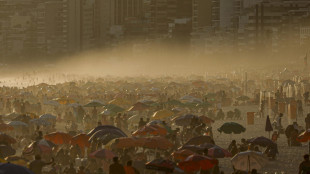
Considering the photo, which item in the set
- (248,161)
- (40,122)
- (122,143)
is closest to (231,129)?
(122,143)

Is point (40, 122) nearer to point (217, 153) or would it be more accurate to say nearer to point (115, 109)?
point (115, 109)

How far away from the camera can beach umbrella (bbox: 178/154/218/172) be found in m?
15.9

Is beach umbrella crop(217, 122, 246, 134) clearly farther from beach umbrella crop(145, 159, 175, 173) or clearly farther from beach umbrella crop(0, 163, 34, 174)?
beach umbrella crop(0, 163, 34, 174)

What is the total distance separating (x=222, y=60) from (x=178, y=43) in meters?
22.3

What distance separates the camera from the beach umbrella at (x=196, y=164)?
15.9 metres

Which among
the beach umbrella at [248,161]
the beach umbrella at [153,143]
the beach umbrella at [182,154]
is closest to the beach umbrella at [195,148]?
the beach umbrella at [182,154]

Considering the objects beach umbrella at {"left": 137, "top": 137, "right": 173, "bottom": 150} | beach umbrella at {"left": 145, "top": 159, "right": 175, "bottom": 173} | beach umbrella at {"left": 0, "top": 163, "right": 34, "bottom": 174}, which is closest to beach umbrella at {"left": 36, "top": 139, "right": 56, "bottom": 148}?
beach umbrella at {"left": 137, "top": 137, "right": 173, "bottom": 150}

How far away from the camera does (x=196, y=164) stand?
1588 cm

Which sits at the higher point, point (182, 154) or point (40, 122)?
A: point (40, 122)

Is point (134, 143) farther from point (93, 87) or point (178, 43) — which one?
point (178, 43)

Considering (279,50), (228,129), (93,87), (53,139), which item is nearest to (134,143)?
(53,139)

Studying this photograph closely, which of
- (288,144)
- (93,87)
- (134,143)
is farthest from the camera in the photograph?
(93,87)

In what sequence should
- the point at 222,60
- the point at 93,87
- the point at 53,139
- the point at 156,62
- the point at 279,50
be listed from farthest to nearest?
the point at 156,62 → the point at 222,60 → the point at 279,50 → the point at 93,87 → the point at 53,139

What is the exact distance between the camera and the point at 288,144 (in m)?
24.7
